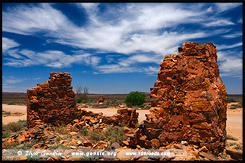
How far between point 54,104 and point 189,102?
341 inches

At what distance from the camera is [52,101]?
35.7 ft

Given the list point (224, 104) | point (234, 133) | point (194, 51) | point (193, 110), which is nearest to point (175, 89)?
point (193, 110)

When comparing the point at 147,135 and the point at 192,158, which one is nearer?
the point at 192,158

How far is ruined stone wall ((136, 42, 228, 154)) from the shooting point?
487 centimetres

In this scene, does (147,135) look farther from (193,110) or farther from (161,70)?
(161,70)

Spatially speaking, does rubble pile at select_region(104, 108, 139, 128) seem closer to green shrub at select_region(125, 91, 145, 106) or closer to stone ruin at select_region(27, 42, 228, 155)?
stone ruin at select_region(27, 42, 228, 155)

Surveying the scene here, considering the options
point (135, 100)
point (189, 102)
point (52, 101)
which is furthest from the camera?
point (135, 100)

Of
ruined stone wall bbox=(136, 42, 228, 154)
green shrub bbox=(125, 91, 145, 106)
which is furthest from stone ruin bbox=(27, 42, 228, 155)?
green shrub bbox=(125, 91, 145, 106)

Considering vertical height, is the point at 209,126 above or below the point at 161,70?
below

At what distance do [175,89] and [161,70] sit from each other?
0.86m

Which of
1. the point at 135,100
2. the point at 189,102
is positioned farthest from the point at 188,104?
the point at 135,100

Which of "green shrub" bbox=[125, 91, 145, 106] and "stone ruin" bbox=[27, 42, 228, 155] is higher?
"stone ruin" bbox=[27, 42, 228, 155]

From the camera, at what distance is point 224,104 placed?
5586 mm

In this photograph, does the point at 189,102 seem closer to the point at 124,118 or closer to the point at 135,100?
the point at 124,118
